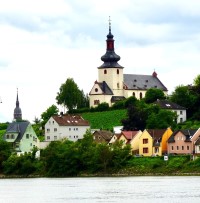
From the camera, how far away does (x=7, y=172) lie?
404 ft

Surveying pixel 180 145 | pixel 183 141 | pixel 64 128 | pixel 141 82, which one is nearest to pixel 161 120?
pixel 180 145

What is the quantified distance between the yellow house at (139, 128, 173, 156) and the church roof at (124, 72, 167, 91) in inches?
1874

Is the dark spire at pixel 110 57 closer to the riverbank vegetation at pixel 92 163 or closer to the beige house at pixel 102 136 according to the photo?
the beige house at pixel 102 136

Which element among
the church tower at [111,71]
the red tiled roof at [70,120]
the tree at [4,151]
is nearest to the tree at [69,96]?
the church tower at [111,71]

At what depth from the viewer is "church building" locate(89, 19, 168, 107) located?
554ft

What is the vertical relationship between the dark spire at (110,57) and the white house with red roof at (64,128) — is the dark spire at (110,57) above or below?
above

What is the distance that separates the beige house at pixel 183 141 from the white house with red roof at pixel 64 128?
89.5ft

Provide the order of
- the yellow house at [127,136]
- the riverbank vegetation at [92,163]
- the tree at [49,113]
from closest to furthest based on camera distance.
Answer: the riverbank vegetation at [92,163] → the yellow house at [127,136] → the tree at [49,113]

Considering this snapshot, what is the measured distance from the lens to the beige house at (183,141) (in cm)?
12056

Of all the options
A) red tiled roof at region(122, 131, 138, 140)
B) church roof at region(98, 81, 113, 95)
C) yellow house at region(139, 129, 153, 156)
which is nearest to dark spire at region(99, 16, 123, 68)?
church roof at region(98, 81, 113, 95)

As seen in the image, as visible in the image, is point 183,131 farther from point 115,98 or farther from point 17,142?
point 115,98

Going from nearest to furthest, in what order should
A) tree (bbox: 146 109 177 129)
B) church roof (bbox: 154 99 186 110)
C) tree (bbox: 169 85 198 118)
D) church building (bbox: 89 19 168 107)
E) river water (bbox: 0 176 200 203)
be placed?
river water (bbox: 0 176 200 203) < tree (bbox: 146 109 177 129) < church roof (bbox: 154 99 186 110) < tree (bbox: 169 85 198 118) < church building (bbox: 89 19 168 107)

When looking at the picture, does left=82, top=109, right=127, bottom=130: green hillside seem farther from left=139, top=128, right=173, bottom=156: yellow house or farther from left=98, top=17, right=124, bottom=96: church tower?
left=139, top=128, right=173, bottom=156: yellow house

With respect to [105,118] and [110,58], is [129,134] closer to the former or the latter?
[105,118]
